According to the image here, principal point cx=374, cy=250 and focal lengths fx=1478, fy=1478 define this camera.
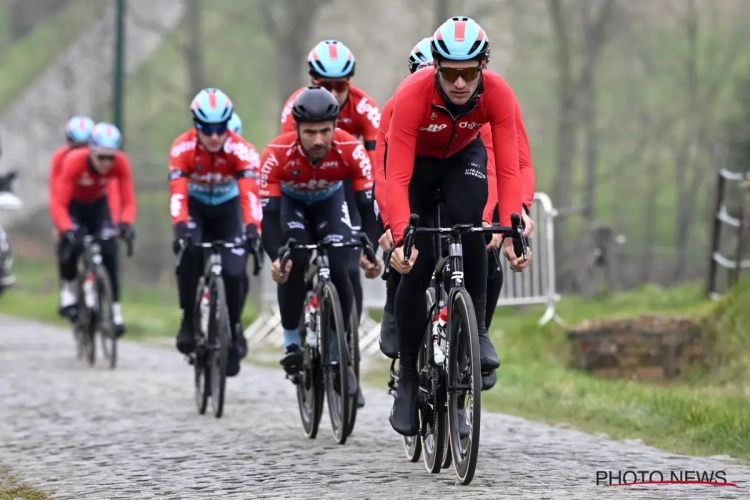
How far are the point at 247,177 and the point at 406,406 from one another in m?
4.00

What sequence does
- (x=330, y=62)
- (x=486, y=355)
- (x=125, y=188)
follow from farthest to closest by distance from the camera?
1. (x=125, y=188)
2. (x=330, y=62)
3. (x=486, y=355)

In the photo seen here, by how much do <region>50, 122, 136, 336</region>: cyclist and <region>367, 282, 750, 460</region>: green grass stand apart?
120 inches

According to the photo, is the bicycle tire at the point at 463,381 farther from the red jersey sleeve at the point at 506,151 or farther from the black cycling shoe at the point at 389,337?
the black cycling shoe at the point at 389,337

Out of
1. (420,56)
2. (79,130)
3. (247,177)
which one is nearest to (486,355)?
(420,56)

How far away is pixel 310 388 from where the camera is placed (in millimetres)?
9391

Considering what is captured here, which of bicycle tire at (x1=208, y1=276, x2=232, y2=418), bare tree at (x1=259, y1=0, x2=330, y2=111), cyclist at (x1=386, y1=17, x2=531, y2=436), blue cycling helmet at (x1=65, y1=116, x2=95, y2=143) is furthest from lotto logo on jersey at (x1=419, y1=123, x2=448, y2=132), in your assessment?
bare tree at (x1=259, y1=0, x2=330, y2=111)

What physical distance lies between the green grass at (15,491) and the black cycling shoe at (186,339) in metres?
3.43

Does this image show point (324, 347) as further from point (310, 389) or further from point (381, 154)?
point (381, 154)

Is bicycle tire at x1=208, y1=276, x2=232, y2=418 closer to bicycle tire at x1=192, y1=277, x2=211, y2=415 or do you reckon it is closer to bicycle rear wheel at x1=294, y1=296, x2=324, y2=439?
bicycle tire at x1=192, y1=277, x2=211, y2=415

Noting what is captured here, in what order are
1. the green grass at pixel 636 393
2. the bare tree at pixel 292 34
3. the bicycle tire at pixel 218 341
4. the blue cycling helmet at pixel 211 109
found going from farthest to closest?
the bare tree at pixel 292 34 → the blue cycling helmet at pixel 211 109 → the bicycle tire at pixel 218 341 → the green grass at pixel 636 393

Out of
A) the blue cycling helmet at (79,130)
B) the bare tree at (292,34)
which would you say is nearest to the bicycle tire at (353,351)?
the blue cycling helmet at (79,130)

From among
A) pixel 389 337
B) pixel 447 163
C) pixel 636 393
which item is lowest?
pixel 636 393

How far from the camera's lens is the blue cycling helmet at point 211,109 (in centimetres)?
1098

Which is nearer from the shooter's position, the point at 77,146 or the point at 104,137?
the point at 104,137
